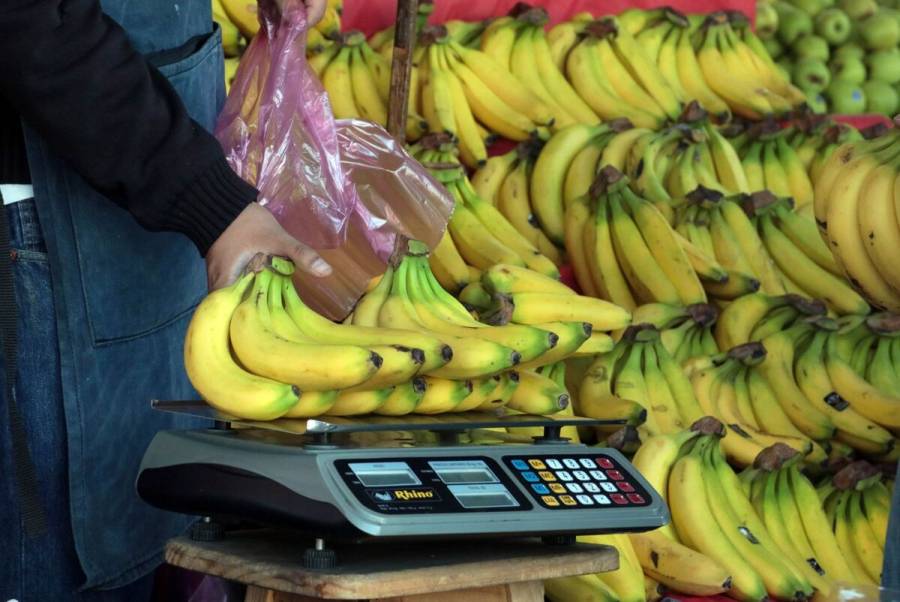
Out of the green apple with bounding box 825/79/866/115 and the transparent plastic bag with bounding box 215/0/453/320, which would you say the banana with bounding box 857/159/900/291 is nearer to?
the transparent plastic bag with bounding box 215/0/453/320

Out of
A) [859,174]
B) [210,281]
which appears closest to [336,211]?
[210,281]

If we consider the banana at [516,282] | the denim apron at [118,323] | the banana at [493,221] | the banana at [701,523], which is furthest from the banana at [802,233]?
the denim apron at [118,323]

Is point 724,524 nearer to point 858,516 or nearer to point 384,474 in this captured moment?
point 858,516

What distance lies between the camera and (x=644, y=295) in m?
2.83

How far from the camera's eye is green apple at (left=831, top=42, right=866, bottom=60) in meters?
4.70

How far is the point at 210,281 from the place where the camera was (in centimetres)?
152

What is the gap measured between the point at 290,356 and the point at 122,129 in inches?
12.7

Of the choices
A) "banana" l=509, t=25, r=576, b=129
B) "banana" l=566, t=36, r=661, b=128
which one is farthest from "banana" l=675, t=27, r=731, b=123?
"banana" l=509, t=25, r=576, b=129

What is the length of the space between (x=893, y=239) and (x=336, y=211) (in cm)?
92

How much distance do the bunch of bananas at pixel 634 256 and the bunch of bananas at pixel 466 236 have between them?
6.0 inches

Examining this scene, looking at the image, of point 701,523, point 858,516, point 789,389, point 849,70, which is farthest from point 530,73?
point 849,70

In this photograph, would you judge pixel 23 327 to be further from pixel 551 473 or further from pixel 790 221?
pixel 790 221

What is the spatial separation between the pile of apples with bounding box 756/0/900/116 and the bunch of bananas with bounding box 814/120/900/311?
2.32 meters

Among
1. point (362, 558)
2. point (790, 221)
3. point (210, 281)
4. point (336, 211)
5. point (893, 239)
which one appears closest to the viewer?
point (362, 558)
